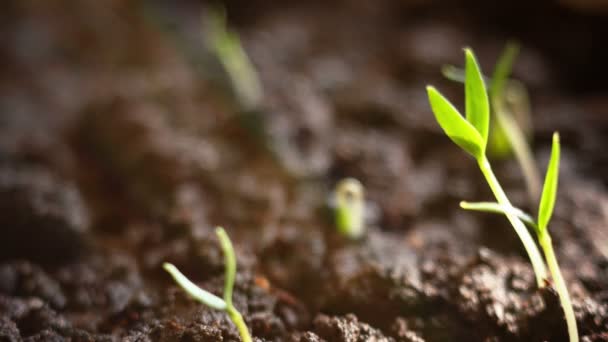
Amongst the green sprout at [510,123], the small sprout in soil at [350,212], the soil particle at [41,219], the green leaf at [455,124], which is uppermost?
the green leaf at [455,124]

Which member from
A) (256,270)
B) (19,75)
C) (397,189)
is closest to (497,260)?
(397,189)

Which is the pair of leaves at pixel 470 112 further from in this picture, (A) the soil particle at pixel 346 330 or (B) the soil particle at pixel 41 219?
(B) the soil particle at pixel 41 219

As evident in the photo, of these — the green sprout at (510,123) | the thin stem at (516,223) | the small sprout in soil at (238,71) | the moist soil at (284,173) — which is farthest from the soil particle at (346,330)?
the small sprout in soil at (238,71)

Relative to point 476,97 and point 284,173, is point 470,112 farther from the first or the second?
point 284,173

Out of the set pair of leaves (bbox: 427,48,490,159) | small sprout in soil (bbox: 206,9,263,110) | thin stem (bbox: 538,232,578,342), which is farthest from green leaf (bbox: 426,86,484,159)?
small sprout in soil (bbox: 206,9,263,110)

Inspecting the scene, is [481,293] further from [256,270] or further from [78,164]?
[78,164]
